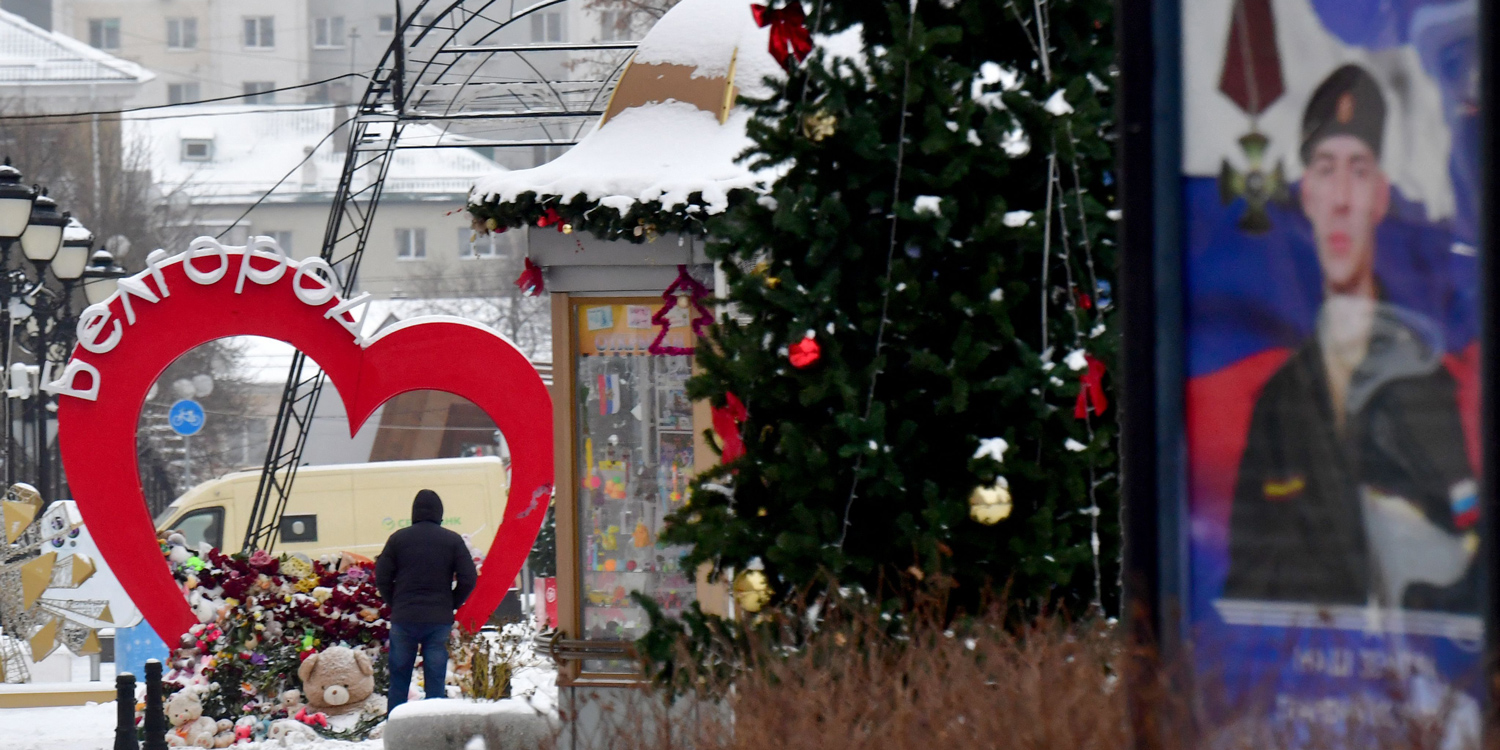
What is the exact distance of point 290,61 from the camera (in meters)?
83.2

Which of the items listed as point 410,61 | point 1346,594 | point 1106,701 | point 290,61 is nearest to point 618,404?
point 1106,701

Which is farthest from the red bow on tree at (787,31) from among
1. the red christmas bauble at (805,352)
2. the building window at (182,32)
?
the building window at (182,32)

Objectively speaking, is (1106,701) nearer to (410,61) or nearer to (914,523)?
(914,523)

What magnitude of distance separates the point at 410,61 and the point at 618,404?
10.1m

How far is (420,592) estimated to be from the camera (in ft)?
36.0

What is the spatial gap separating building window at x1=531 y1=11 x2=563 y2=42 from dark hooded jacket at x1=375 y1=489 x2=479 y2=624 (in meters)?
65.0

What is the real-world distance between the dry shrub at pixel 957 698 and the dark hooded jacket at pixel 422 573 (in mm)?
5926

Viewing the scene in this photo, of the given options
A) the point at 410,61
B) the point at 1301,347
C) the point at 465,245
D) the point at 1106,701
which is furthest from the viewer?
the point at 465,245

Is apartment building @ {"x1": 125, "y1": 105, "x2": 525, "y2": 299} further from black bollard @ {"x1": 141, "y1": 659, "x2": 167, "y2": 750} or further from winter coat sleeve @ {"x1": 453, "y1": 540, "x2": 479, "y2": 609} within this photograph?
black bollard @ {"x1": 141, "y1": 659, "x2": 167, "y2": 750}

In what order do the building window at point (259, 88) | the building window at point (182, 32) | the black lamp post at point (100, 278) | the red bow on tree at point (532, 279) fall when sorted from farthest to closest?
1. the building window at point (182, 32)
2. the building window at point (259, 88)
3. the black lamp post at point (100, 278)
4. the red bow on tree at point (532, 279)

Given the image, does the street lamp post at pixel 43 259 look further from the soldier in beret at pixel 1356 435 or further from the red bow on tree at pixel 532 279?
the soldier in beret at pixel 1356 435

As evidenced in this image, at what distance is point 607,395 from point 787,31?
461 centimetres

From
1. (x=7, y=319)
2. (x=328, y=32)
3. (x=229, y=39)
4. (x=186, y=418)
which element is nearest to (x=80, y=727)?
(x=7, y=319)

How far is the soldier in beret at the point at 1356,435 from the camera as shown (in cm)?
308
